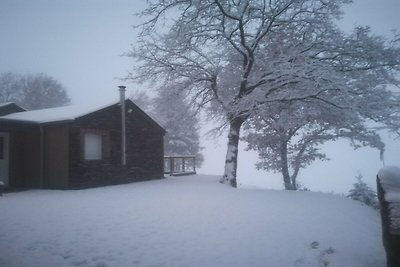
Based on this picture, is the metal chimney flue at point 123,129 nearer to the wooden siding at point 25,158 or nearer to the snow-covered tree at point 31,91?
the wooden siding at point 25,158

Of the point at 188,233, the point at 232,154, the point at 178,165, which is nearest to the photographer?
the point at 188,233

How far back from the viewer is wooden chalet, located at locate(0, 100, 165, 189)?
15148 mm

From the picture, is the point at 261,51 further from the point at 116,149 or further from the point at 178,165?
the point at 178,165

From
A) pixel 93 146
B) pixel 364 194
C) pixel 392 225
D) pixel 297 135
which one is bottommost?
pixel 364 194

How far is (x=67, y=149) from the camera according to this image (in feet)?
49.3

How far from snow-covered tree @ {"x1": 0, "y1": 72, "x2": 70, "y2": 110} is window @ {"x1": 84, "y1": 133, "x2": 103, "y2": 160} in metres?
36.4

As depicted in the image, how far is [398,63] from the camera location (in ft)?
44.7

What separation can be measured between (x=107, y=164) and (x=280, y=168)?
12673 millimetres

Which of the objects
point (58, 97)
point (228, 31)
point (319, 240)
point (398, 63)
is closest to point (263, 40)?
point (228, 31)

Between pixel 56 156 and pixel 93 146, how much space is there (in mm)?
1976

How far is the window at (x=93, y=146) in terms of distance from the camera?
16172mm

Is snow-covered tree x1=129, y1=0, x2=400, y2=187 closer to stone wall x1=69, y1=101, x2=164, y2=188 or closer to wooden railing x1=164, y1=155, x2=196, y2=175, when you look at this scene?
stone wall x1=69, y1=101, x2=164, y2=188

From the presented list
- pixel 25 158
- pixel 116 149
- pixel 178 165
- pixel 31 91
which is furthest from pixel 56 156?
pixel 31 91

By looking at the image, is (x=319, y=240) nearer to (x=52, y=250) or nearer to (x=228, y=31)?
(x=52, y=250)
